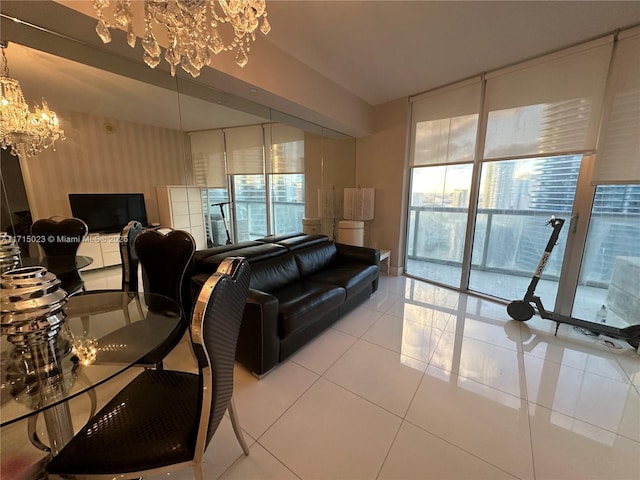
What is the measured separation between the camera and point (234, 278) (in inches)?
35.9

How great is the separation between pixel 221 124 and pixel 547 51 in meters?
3.45

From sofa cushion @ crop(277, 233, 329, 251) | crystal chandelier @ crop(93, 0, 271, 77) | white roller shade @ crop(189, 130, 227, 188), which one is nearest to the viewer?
crystal chandelier @ crop(93, 0, 271, 77)

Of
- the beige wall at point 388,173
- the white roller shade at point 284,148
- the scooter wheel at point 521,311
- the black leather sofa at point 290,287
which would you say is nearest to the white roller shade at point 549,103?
the beige wall at point 388,173

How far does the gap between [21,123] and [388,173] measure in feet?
13.0

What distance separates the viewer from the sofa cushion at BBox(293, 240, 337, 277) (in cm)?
298

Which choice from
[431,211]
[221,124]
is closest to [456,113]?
[431,211]

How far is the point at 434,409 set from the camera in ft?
5.41

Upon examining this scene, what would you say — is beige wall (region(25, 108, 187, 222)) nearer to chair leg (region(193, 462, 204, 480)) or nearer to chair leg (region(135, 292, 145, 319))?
chair leg (region(135, 292, 145, 319))

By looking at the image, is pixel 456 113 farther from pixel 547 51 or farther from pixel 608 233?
pixel 608 233

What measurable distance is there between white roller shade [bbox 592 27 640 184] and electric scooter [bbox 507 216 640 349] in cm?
58

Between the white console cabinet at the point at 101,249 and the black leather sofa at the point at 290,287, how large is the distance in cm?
65

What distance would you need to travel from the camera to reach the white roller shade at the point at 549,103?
2.38 m

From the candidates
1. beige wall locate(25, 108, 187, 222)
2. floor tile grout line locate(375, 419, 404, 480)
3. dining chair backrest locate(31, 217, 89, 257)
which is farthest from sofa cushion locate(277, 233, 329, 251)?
floor tile grout line locate(375, 419, 404, 480)

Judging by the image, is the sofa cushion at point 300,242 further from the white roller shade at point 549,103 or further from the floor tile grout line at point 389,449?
the white roller shade at point 549,103
